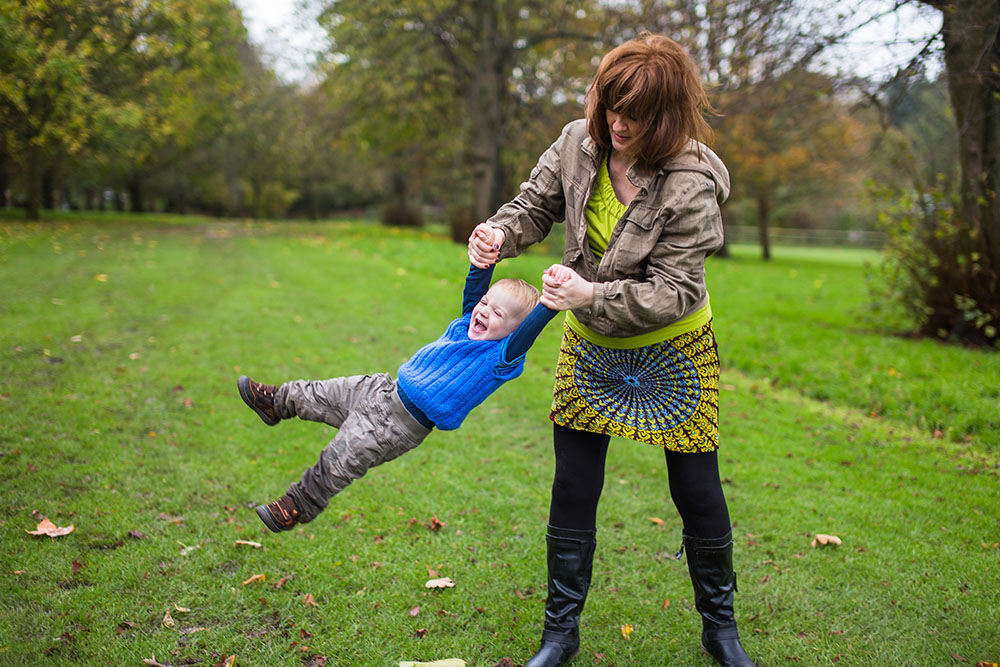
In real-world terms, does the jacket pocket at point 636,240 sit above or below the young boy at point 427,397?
above

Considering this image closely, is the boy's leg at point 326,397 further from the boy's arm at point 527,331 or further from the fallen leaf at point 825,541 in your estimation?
the fallen leaf at point 825,541

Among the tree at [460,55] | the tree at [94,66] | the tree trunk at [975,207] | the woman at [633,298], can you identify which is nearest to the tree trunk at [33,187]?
the tree at [94,66]

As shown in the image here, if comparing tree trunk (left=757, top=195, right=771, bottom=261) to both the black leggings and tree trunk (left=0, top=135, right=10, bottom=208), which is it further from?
the black leggings

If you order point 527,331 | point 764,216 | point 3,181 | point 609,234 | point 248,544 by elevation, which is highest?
point 3,181

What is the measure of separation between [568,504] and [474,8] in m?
17.6

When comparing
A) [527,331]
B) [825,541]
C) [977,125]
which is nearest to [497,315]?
[527,331]

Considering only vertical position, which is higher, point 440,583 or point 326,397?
point 326,397

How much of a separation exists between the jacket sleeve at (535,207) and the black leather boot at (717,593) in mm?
1291

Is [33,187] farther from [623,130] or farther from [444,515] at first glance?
[623,130]

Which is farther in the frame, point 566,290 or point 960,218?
point 960,218

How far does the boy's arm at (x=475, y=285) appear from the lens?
2.82 m

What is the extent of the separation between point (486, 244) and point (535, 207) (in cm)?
28

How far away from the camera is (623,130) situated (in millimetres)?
2354

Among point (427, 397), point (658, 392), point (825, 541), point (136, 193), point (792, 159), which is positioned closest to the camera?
point (658, 392)
